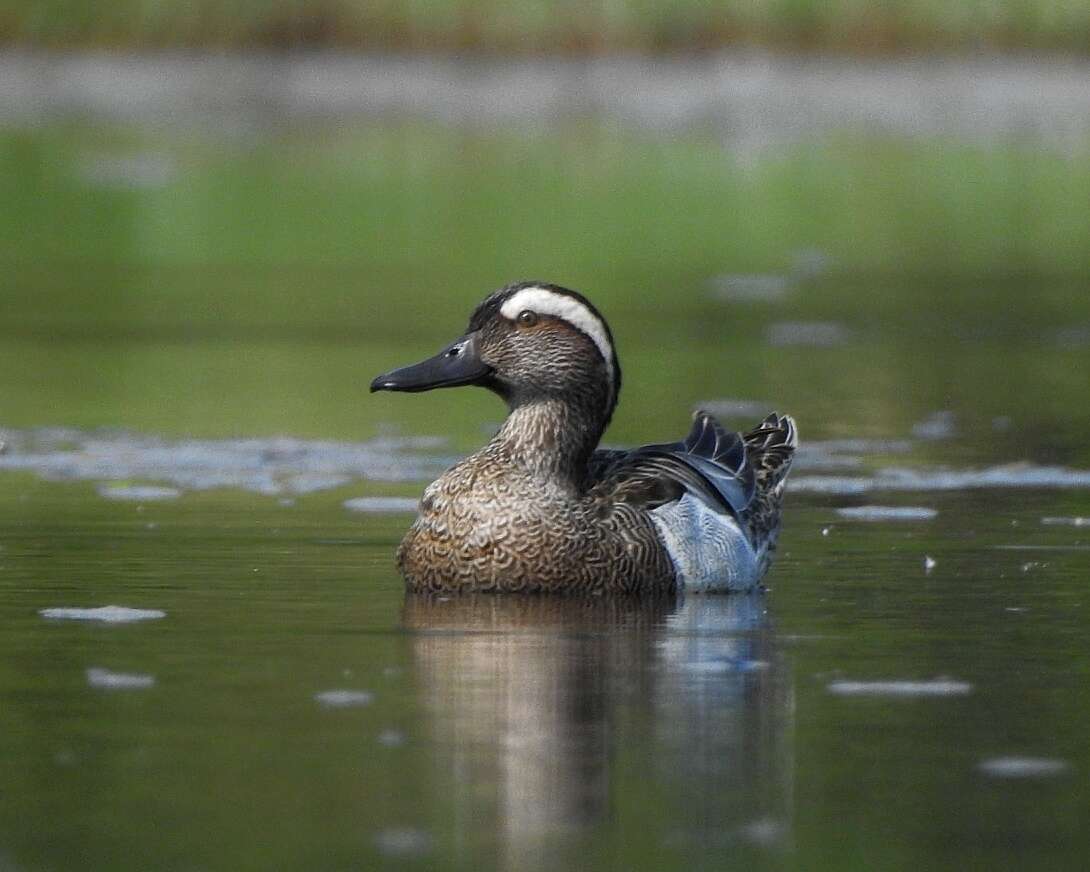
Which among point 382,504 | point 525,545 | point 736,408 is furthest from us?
point 736,408

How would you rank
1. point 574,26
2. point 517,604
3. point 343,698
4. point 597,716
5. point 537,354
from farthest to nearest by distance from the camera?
point 574,26, point 537,354, point 517,604, point 343,698, point 597,716

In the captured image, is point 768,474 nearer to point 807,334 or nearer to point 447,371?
point 447,371

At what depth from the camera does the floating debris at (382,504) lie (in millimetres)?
11633

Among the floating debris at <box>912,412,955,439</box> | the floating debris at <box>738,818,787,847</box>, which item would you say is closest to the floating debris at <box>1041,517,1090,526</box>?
the floating debris at <box>912,412,955,439</box>

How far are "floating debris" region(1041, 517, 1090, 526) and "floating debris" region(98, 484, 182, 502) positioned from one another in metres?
3.28

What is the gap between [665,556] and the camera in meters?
9.62

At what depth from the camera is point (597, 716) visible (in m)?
7.34

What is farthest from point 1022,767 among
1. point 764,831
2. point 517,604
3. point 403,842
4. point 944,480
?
point 944,480

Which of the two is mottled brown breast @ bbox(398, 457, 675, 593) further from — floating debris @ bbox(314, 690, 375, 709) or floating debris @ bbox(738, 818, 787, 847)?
floating debris @ bbox(738, 818, 787, 847)

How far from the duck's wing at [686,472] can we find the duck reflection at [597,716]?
43cm

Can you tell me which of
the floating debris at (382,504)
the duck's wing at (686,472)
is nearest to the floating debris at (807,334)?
the floating debris at (382,504)

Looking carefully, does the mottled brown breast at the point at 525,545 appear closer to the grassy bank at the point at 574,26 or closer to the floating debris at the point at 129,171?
the floating debris at the point at 129,171

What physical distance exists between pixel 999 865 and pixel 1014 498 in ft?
20.3

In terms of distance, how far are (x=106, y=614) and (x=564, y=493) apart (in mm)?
1538
